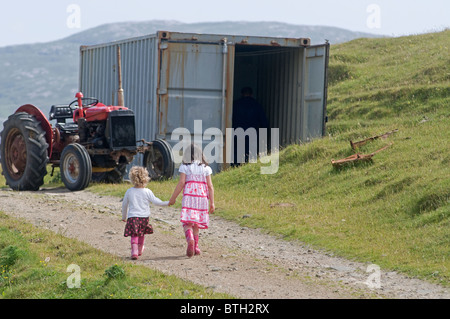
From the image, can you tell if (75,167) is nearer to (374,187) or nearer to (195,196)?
(374,187)

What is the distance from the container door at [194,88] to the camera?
17.8m

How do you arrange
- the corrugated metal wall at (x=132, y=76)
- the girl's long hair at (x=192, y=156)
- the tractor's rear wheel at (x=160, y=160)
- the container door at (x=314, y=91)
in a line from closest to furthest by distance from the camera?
1. the girl's long hair at (x=192, y=156)
2. the tractor's rear wheel at (x=160, y=160)
3. the corrugated metal wall at (x=132, y=76)
4. the container door at (x=314, y=91)

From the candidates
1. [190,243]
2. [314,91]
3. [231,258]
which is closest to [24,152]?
[314,91]

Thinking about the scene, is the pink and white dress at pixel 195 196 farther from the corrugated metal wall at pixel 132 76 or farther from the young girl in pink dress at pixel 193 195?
the corrugated metal wall at pixel 132 76

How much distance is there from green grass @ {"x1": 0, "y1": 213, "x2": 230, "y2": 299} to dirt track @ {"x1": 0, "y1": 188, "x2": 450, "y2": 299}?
0.33 metres

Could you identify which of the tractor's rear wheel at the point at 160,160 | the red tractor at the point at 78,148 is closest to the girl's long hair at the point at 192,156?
the red tractor at the point at 78,148

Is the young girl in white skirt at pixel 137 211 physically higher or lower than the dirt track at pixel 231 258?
higher

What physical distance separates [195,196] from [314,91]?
9583mm

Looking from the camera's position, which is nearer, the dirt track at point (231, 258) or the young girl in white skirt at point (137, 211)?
the dirt track at point (231, 258)

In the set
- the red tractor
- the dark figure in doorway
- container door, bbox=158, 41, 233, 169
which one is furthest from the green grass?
the dark figure in doorway

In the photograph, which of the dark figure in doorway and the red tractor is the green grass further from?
the dark figure in doorway

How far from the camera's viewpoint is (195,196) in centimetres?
962

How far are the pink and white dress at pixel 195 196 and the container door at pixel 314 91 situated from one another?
9.02 metres
